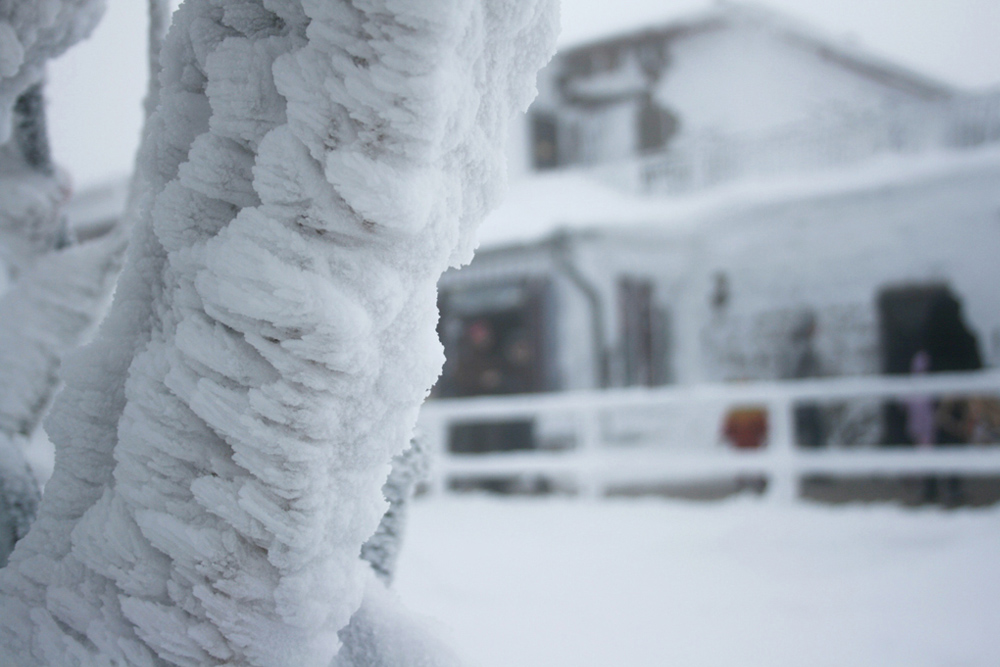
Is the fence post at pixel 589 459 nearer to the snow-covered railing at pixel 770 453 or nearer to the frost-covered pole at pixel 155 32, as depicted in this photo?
the snow-covered railing at pixel 770 453

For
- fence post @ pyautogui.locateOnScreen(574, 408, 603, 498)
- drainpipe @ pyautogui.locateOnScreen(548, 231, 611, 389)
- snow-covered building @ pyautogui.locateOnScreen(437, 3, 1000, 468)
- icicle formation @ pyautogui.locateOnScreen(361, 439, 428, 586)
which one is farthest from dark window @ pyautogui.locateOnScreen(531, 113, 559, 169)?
icicle formation @ pyautogui.locateOnScreen(361, 439, 428, 586)

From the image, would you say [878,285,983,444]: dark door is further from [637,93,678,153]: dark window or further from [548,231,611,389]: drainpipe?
[637,93,678,153]: dark window

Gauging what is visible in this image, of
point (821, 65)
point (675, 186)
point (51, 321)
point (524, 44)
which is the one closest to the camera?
point (524, 44)

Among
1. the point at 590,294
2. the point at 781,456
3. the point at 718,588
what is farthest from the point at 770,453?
the point at 590,294

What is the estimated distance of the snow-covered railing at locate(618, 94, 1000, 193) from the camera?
24.3 ft

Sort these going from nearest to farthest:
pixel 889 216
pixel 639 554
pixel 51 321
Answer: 1. pixel 51 321
2. pixel 639 554
3. pixel 889 216

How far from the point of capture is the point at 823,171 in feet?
25.6

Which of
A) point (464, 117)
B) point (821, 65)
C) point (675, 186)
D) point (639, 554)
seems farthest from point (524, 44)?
point (821, 65)

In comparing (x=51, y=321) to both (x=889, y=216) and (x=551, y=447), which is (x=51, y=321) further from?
(x=889, y=216)

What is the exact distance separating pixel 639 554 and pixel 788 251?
20.1 feet

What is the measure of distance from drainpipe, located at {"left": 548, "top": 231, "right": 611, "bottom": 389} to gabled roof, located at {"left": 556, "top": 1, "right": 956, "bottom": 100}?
375 centimetres

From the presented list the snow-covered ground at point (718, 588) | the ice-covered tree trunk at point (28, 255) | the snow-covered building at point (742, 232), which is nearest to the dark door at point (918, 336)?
the snow-covered building at point (742, 232)

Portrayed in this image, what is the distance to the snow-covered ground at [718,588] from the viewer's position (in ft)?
4.81

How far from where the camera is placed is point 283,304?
67 centimetres
